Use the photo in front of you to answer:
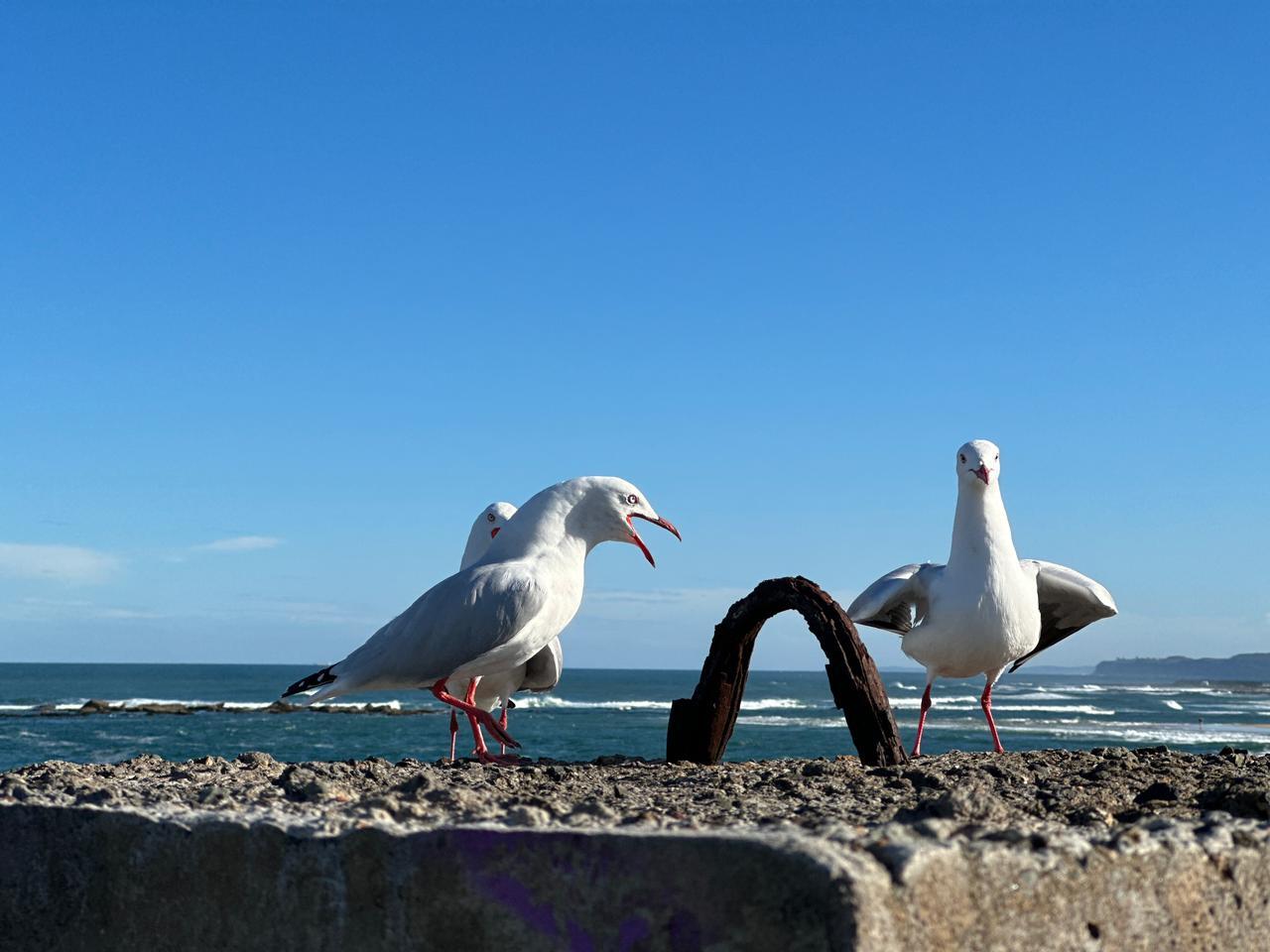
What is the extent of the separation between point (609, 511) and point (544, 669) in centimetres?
254

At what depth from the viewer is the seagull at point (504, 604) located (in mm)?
5168

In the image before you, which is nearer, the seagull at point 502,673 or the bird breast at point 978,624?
the bird breast at point 978,624

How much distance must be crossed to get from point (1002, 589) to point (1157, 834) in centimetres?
455

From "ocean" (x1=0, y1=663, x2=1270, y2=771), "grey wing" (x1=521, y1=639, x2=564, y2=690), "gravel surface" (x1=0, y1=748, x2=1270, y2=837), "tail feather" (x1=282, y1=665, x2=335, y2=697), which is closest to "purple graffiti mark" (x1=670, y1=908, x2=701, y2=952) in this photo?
"gravel surface" (x1=0, y1=748, x2=1270, y2=837)

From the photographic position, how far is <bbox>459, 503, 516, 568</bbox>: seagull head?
26.3 ft

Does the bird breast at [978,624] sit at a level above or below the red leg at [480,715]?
above

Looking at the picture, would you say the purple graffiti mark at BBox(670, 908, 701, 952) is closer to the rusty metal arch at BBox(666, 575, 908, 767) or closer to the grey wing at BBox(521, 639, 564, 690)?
the rusty metal arch at BBox(666, 575, 908, 767)

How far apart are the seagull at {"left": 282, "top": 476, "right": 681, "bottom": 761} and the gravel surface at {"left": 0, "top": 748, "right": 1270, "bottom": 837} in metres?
0.48

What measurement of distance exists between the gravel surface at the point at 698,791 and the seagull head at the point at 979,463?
7.52ft

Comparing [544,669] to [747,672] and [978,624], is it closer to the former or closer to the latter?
[978,624]

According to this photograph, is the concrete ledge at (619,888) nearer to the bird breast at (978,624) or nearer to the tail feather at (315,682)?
the tail feather at (315,682)

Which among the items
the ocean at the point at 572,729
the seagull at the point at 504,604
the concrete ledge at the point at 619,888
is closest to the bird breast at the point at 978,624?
the seagull at the point at 504,604

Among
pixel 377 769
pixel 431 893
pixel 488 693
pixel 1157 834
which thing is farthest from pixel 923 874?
pixel 488 693

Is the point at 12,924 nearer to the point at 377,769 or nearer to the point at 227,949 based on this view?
the point at 227,949
